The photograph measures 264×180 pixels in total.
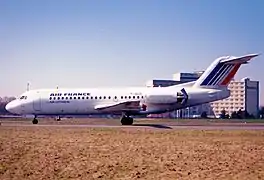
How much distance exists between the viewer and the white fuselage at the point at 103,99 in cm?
4091

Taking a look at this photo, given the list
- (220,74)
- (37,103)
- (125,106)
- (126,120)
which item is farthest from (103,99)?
(220,74)

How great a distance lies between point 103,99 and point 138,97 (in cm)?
365

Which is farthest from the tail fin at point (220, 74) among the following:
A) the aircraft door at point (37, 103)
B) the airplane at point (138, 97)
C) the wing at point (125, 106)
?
the aircraft door at point (37, 103)

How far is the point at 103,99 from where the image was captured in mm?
42938

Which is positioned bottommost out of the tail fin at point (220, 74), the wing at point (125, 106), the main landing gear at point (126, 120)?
the main landing gear at point (126, 120)

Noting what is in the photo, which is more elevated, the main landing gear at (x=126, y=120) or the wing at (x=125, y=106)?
the wing at (x=125, y=106)

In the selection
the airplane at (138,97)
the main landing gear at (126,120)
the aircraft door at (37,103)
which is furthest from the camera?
the aircraft door at (37,103)

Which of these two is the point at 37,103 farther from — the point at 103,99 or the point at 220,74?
the point at 220,74

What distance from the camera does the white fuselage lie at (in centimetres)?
4091

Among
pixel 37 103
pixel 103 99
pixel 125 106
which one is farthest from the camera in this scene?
pixel 37 103

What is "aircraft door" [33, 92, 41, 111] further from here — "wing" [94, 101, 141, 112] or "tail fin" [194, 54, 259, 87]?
"tail fin" [194, 54, 259, 87]

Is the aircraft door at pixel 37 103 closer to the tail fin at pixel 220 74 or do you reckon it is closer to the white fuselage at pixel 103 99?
the white fuselage at pixel 103 99

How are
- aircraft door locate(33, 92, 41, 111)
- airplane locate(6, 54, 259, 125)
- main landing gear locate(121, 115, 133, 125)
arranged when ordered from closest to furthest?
airplane locate(6, 54, 259, 125)
main landing gear locate(121, 115, 133, 125)
aircraft door locate(33, 92, 41, 111)

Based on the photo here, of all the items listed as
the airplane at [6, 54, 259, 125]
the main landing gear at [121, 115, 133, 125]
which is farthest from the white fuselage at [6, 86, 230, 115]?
the main landing gear at [121, 115, 133, 125]
